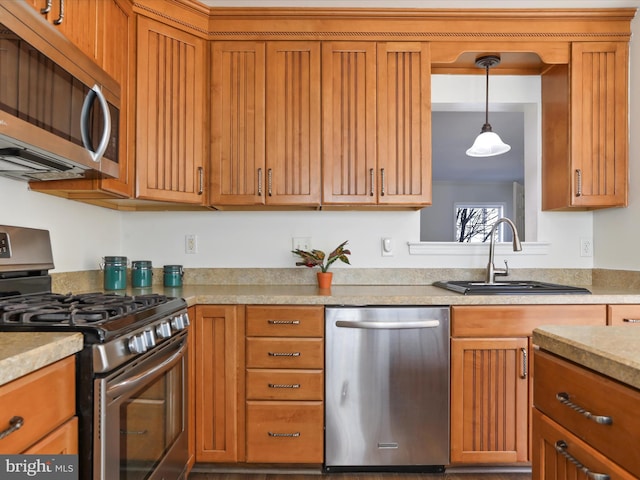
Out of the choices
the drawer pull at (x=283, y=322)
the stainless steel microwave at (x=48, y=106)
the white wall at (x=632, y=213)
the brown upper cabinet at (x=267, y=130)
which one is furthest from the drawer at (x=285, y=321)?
the white wall at (x=632, y=213)

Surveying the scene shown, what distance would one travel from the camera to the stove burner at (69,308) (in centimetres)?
120

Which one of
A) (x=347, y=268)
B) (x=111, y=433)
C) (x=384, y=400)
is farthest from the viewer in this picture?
(x=347, y=268)

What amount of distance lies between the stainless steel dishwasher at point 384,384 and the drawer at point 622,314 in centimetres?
77

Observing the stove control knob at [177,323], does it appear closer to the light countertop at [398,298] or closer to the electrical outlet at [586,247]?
the light countertop at [398,298]

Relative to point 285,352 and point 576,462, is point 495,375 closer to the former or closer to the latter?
point 285,352

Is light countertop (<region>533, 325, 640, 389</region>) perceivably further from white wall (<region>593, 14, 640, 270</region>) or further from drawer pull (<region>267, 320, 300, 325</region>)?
white wall (<region>593, 14, 640, 270</region>)

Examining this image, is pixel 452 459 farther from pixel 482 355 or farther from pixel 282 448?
pixel 282 448

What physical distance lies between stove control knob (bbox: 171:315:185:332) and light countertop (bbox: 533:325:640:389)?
1.23m

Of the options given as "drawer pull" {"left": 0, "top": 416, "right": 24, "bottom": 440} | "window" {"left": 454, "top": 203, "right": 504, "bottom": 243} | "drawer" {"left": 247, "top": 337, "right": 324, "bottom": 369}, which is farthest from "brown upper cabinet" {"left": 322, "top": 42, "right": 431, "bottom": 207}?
"window" {"left": 454, "top": 203, "right": 504, "bottom": 243}

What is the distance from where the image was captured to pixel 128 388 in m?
1.26

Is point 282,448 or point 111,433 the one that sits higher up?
point 111,433

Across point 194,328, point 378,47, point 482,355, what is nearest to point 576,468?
point 482,355

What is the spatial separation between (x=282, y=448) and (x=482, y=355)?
3.41 feet

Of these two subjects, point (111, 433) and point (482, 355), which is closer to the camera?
point (111, 433)
